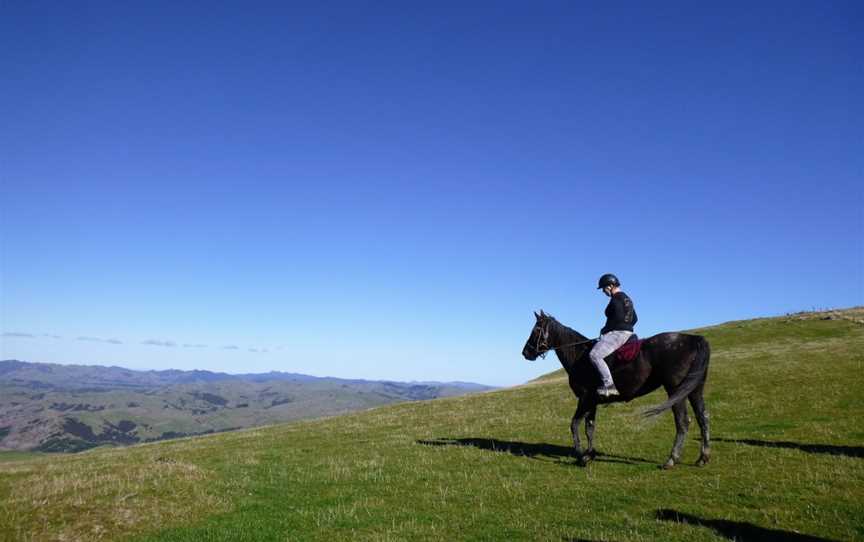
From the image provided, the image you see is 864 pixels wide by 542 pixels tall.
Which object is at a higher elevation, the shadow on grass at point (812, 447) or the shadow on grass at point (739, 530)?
the shadow on grass at point (812, 447)

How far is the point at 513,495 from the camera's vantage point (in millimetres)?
12172

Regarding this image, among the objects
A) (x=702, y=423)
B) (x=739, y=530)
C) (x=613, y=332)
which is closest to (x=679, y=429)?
(x=702, y=423)

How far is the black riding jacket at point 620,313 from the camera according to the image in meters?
15.1

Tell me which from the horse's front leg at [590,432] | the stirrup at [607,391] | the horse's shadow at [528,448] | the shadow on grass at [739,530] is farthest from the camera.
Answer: the horse's shadow at [528,448]

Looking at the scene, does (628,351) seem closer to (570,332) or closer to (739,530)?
(570,332)

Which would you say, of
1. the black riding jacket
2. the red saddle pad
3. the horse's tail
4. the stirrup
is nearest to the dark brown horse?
the horse's tail

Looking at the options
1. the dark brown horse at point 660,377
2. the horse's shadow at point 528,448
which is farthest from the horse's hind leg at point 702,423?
the horse's shadow at point 528,448

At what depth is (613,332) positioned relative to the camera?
15.1 m

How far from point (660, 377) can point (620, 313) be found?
82.7 inches

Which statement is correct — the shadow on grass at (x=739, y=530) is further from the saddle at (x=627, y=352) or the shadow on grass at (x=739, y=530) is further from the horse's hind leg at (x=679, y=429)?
the saddle at (x=627, y=352)

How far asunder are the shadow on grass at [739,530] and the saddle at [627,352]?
5.37 metres

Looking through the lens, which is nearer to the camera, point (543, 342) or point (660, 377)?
point (660, 377)

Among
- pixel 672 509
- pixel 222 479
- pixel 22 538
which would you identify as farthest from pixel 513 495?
pixel 22 538

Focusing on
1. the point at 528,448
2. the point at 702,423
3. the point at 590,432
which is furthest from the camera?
the point at 528,448
